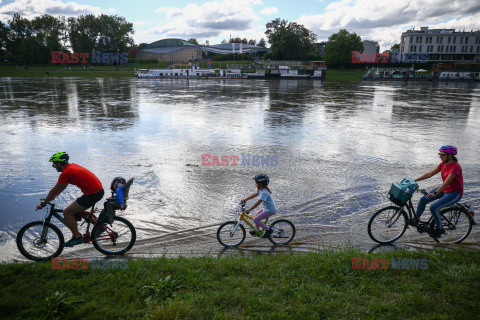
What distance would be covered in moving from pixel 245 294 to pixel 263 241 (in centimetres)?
219

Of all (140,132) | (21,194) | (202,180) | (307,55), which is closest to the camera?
(21,194)

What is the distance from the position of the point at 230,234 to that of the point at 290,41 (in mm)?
93107

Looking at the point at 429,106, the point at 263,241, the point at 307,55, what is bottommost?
the point at 263,241

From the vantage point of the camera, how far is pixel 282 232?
596 cm

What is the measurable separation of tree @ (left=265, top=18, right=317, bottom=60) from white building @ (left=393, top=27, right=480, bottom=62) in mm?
35514

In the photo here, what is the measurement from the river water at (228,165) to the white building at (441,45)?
99.8 metres

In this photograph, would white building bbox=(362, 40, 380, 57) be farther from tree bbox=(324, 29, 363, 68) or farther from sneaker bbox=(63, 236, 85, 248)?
sneaker bbox=(63, 236, 85, 248)

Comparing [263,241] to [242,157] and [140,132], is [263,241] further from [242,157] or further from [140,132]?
[140,132]

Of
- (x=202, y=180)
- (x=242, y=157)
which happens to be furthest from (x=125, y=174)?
(x=242, y=157)

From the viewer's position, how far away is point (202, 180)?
891 cm

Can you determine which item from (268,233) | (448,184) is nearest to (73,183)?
(268,233)

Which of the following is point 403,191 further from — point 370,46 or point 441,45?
point 370,46

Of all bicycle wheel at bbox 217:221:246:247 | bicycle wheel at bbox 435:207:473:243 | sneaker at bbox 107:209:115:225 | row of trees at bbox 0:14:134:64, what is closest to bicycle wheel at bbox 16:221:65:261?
sneaker at bbox 107:209:115:225

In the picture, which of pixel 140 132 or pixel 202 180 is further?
pixel 140 132
